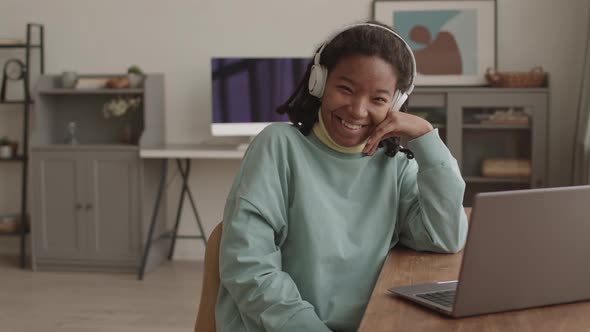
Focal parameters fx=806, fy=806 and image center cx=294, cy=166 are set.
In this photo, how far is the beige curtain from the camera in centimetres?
430

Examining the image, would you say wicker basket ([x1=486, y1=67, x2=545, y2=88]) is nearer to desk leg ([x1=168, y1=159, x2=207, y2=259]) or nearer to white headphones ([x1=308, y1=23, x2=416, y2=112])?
desk leg ([x1=168, y1=159, x2=207, y2=259])

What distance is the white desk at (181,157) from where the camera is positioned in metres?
4.57

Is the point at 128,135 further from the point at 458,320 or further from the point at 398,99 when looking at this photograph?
the point at 458,320

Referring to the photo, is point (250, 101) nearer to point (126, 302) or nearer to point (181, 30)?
point (181, 30)

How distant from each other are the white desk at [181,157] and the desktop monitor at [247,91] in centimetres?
15

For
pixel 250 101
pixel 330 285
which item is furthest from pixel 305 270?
pixel 250 101

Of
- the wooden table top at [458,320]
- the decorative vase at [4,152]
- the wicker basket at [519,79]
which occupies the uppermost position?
the wicker basket at [519,79]

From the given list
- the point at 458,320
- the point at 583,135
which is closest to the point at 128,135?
the point at 583,135

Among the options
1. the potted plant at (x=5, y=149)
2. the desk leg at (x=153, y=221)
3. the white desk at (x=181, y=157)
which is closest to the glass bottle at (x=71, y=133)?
the potted plant at (x=5, y=149)

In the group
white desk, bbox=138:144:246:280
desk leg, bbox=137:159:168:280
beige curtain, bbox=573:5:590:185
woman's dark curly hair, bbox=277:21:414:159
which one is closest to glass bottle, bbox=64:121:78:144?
white desk, bbox=138:144:246:280

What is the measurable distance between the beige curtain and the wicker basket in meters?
0.23

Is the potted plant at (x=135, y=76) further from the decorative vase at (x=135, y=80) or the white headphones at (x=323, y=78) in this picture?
the white headphones at (x=323, y=78)

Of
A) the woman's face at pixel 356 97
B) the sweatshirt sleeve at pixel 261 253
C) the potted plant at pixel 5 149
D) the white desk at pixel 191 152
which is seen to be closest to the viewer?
the sweatshirt sleeve at pixel 261 253

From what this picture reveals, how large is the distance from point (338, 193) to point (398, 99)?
0.21 meters
